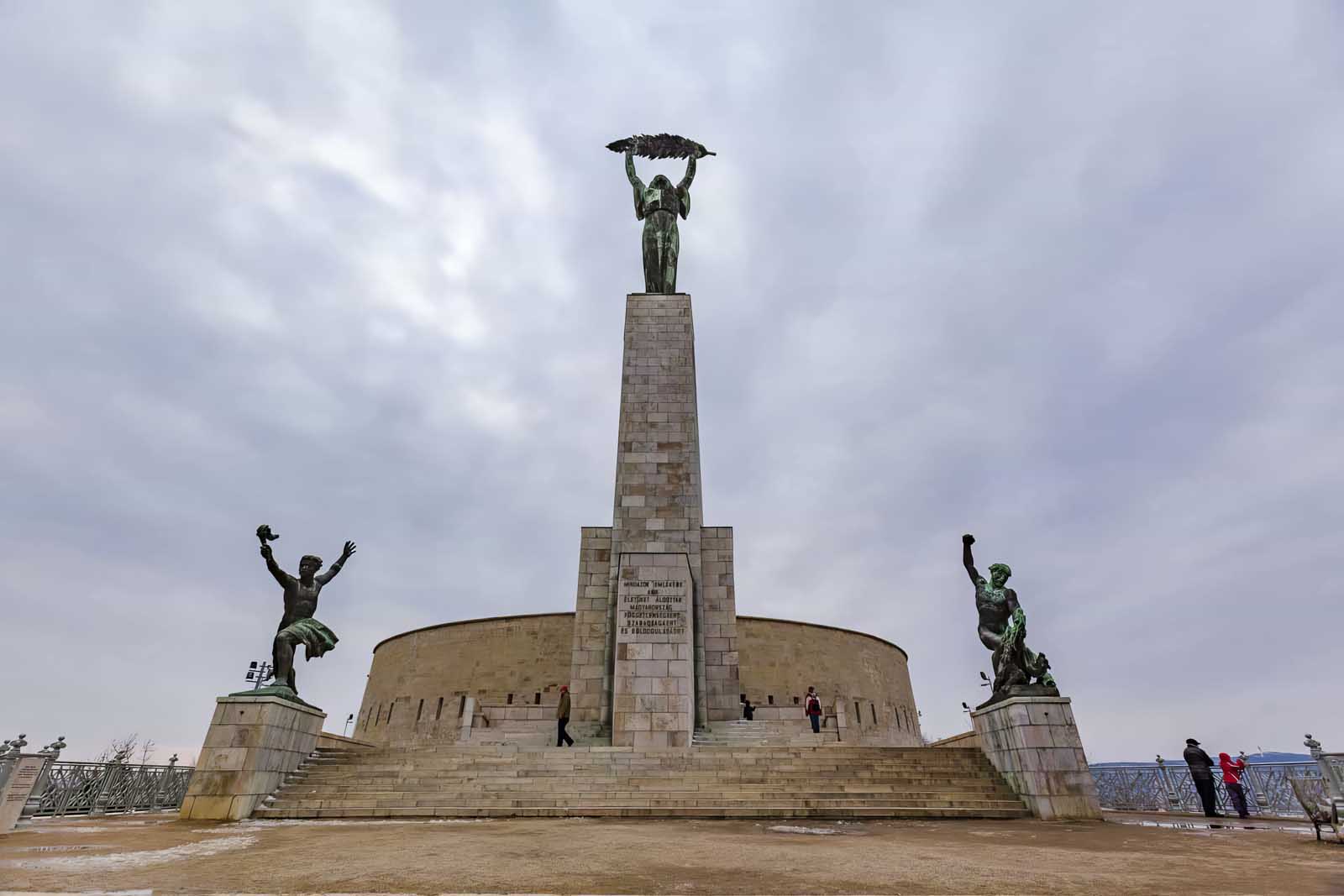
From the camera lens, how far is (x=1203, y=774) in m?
11.7

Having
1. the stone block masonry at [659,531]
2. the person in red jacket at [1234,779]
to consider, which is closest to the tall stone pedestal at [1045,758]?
the person in red jacket at [1234,779]

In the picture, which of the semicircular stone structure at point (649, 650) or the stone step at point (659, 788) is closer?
the stone step at point (659, 788)

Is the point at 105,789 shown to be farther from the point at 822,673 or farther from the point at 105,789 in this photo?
the point at 822,673

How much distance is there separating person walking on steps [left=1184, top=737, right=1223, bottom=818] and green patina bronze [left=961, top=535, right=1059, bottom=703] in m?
3.10

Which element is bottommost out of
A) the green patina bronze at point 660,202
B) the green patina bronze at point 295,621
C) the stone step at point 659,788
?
the stone step at point 659,788

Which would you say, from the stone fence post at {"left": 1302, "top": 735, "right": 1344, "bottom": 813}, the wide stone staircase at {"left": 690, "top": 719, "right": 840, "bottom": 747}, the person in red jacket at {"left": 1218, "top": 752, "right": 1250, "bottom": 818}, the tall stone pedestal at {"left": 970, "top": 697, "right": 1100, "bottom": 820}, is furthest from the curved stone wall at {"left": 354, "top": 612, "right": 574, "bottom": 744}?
the stone fence post at {"left": 1302, "top": 735, "right": 1344, "bottom": 813}

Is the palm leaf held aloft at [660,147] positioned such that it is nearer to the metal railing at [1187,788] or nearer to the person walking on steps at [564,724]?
the person walking on steps at [564,724]

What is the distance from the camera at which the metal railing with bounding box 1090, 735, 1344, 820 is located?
1117 centimetres

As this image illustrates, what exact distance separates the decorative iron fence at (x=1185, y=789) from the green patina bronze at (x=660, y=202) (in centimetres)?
1908

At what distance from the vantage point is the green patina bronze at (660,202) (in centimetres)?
2380

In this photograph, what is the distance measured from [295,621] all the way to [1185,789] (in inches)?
694

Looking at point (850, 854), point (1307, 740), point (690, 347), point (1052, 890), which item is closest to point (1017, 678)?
point (1307, 740)

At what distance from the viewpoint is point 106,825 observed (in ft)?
30.2

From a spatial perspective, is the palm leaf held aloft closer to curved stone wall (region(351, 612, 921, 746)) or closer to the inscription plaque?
curved stone wall (region(351, 612, 921, 746))
